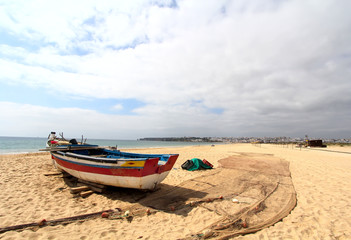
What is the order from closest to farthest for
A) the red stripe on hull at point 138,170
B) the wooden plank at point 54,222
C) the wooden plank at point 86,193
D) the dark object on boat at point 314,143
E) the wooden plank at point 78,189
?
the wooden plank at point 54,222, the red stripe on hull at point 138,170, the wooden plank at point 86,193, the wooden plank at point 78,189, the dark object on boat at point 314,143

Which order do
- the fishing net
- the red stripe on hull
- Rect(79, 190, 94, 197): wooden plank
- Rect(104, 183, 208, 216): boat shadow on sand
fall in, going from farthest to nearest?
Rect(79, 190, 94, 197): wooden plank < the red stripe on hull < Rect(104, 183, 208, 216): boat shadow on sand < the fishing net

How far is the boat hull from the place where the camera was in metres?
5.71

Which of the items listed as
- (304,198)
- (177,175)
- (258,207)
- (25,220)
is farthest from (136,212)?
(304,198)

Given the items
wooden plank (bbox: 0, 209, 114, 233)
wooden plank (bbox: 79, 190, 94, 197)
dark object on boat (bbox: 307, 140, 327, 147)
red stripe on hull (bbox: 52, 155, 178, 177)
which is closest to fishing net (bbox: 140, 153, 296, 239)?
red stripe on hull (bbox: 52, 155, 178, 177)

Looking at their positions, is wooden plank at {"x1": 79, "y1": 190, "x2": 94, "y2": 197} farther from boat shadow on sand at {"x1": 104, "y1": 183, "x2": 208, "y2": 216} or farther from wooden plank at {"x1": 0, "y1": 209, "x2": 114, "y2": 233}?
wooden plank at {"x1": 0, "y1": 209, "x2": 114, "y2": 233}

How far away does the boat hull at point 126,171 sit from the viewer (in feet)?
18.7

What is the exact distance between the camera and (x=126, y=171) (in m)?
5.84

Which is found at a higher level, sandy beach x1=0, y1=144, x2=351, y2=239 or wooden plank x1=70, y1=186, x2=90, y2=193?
wooden plank x1=70, y1=186, x2=90, y2=193

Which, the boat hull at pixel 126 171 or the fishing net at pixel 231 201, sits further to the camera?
the boat hull at pixel 126 171

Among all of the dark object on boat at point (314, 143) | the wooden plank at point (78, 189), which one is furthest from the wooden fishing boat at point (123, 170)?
the dark object on boat at point (314, 143)

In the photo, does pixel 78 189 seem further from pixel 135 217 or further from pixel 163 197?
pixel 163 197

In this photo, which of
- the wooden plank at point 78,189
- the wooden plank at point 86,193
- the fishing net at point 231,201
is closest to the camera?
the fishing net at point 231,201

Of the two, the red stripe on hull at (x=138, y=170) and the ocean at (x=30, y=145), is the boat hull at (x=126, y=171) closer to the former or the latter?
the red stripe on hull at (x=138, y=170)

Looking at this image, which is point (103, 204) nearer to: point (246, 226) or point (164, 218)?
point (164, 218)
